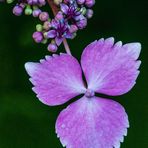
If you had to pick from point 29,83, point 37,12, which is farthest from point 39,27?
point 29,83

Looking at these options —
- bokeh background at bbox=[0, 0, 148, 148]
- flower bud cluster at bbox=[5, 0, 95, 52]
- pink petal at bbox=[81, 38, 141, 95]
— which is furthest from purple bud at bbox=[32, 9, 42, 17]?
bokeh background at bbox=[0, 0, 148, 148]

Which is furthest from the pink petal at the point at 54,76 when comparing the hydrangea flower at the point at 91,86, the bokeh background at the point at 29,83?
the bokeh background at the point at 29,83

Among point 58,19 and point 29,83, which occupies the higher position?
point 58,19

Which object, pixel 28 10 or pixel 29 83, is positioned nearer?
pixel 28 10

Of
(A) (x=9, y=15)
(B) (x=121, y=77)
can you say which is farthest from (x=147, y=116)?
(A) (x=9, y=15)

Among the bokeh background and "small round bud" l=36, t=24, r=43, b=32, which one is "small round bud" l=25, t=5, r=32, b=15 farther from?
the bokeh background

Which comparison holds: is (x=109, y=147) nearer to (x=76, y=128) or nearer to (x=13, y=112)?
(x=76, y=128)

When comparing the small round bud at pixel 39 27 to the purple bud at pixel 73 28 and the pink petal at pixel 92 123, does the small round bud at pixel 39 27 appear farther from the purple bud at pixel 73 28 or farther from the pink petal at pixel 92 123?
the pink petal at pixel 92 123

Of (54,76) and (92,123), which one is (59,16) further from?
(92,123)
